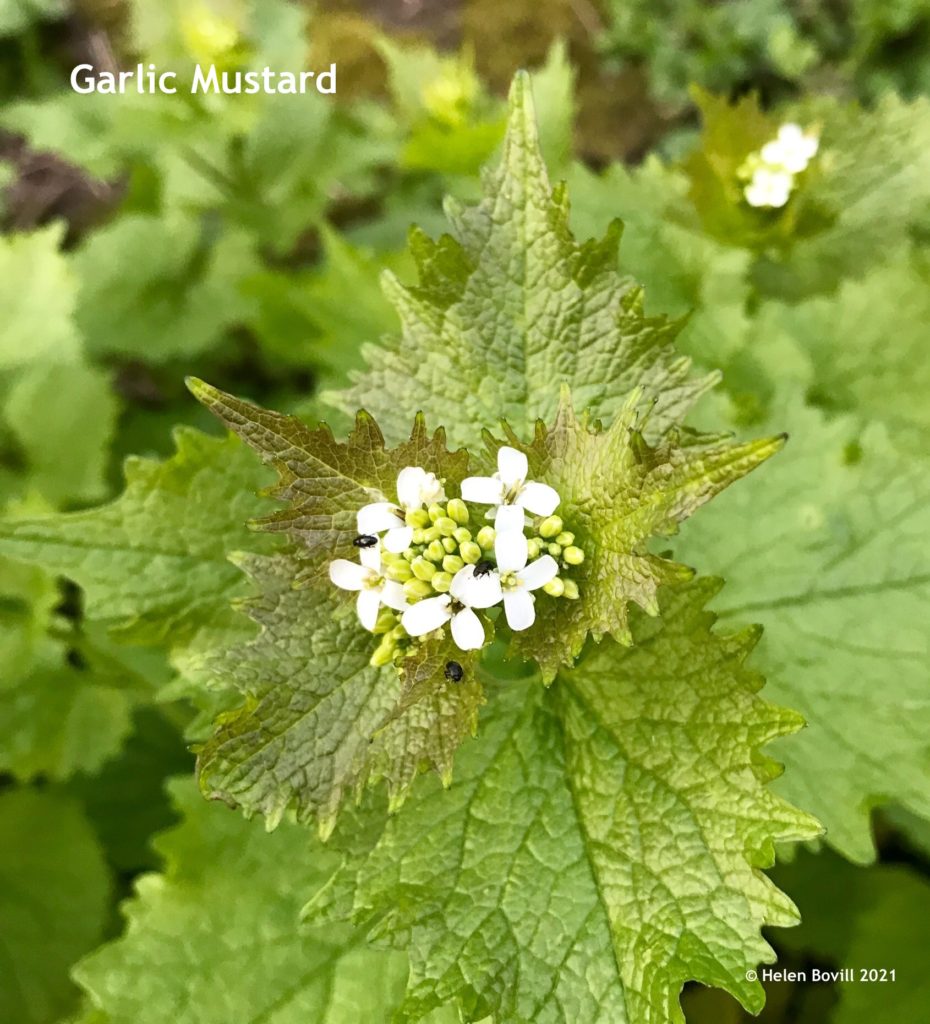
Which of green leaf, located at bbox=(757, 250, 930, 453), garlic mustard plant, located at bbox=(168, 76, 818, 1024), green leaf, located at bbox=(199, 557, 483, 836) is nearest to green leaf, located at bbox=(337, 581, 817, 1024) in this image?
garlic mustard plant, located at bbox=(168, 76, 818, 1024)

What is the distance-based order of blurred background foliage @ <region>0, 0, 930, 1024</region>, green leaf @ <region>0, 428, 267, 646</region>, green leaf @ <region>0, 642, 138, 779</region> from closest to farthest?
green leaf @ <region>0, 428, 267, 646</region> < blurred background foliage @ <region>0, 0, 930, 1024</region> < green leaf @ <region>0, 642, 138, 779</region>

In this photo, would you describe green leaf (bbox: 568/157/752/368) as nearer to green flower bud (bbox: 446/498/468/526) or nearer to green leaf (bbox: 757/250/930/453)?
green leaf (bbox: 757/250/930/453)

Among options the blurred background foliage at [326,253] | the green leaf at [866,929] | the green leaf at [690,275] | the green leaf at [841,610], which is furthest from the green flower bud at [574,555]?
the green leaf at [866,929]

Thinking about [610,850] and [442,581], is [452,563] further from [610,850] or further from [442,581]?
[610,850]

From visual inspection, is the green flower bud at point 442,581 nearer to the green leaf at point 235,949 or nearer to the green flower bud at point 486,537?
the green flower bud at point 486,537

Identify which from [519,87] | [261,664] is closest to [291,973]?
[261,664]
